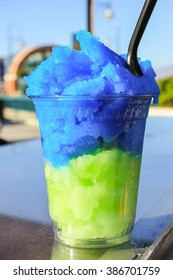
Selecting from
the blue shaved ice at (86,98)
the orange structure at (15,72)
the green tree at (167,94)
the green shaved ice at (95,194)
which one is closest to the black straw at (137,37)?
the blue shaved ice at (86,98)

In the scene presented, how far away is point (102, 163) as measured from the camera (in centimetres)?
56

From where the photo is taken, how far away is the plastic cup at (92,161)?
0.55 metres

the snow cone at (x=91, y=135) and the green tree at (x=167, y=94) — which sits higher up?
the snow cone at (x=91, y=135)

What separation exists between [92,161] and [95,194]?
45 millimetres

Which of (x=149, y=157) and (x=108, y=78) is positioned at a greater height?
(x=108, y=78)

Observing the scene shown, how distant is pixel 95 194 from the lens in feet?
1.85

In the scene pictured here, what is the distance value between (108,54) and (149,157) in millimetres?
886

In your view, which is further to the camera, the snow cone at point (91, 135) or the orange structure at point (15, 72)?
the orange structure at point (15, 72)

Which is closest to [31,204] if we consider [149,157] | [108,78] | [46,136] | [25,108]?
[46,136]

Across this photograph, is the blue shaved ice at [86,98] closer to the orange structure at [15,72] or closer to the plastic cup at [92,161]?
the plastic cup at [92,161]

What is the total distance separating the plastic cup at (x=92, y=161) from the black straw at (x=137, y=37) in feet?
0.14

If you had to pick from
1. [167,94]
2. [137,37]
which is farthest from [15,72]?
[137,37]
